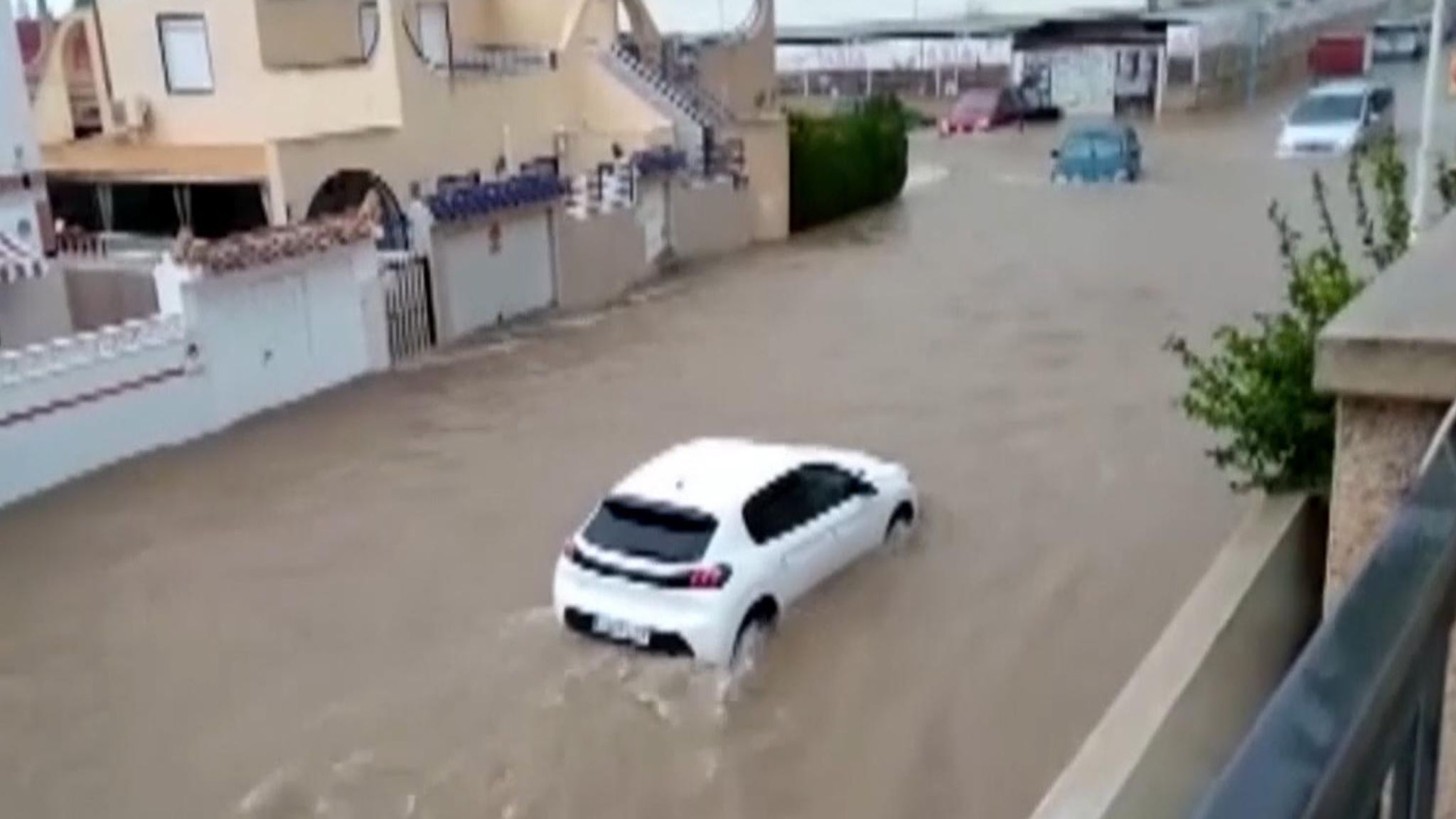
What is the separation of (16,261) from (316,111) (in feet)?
27.6

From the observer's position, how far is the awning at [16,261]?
688 inches

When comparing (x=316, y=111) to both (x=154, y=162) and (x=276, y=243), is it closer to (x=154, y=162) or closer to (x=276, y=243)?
(x=154, y=162)

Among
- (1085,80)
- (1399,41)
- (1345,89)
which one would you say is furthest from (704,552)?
(1399,41)

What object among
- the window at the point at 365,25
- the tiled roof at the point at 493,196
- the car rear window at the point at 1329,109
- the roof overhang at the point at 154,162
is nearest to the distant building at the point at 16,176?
the tiled roof at the point at 493,196

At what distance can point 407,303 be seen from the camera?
773 inches

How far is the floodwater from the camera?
8.64 m

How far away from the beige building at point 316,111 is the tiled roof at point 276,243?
3.72m

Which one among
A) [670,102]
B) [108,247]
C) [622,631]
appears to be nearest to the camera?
[622,631]

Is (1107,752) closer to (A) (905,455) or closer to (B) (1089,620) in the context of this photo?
(B) (1089,620)

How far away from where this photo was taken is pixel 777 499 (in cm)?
1035

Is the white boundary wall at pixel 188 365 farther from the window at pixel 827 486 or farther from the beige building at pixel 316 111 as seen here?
the window at pixel 827 486

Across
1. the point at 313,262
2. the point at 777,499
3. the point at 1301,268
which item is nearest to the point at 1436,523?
the point at 1301,268

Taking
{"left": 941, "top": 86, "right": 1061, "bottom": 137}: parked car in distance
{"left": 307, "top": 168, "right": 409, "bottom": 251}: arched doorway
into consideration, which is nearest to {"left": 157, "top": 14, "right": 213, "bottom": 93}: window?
{"left": 307, "top": 168, "right": 409, "bottom": 251}: arched doorway

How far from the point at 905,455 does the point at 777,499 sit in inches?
168
